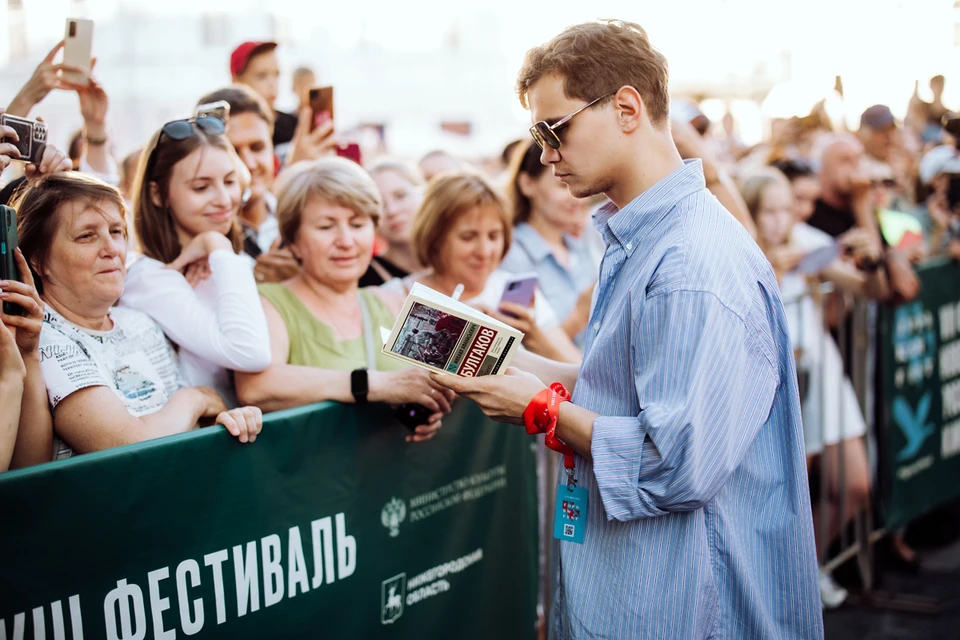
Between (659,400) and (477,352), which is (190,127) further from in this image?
(659,400)

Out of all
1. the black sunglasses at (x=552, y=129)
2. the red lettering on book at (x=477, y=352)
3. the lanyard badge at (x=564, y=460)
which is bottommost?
the lanyard badge at (x=564, y=460)

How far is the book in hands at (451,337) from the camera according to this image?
2223mm

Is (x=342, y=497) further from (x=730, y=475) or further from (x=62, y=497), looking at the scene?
(x=730, y=475)

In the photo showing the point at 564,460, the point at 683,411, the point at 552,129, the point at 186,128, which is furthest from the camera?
the point at 186,128

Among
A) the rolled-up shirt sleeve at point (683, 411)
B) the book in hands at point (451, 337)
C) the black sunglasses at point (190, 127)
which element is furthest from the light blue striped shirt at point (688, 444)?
the black sunglasses at point (190, 127)

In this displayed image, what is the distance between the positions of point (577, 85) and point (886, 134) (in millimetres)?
8043

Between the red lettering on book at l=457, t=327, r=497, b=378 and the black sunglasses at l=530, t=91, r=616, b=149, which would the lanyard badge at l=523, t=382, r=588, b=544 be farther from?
the black sunglasses at l=530, t=91, r=616, b=149

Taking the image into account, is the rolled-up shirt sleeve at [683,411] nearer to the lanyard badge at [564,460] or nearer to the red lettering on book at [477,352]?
the lanyard badge at [564,460]

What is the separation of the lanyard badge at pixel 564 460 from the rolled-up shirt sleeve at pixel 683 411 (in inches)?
5.4

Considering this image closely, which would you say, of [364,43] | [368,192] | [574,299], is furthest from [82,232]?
[364,43]

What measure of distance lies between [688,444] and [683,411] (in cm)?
7

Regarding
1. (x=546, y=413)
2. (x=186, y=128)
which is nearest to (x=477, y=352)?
(x=546, y=413)

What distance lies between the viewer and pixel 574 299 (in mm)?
4555

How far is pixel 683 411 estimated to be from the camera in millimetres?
1862
